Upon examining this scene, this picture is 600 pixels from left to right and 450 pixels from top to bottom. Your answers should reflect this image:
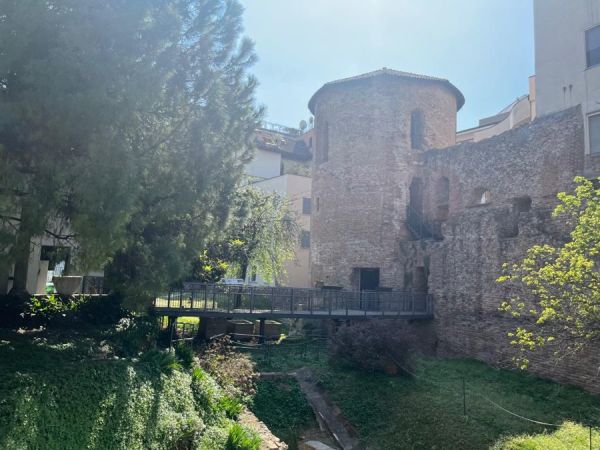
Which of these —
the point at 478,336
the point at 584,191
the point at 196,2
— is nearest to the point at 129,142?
the point at 196,2

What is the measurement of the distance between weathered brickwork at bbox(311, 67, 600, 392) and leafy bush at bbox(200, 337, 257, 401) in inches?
300

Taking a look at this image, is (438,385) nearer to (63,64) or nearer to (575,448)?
(575,448)

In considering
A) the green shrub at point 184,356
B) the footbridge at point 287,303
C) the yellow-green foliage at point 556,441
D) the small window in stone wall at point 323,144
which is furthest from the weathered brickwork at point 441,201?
the green shrub at point 184,356

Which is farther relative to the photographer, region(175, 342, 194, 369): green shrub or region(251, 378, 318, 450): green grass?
region(251, 378, 318, 450): green grass

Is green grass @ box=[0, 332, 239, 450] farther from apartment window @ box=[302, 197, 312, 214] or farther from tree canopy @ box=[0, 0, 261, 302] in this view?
apartment window @ box=[302, 197, 312, 214]

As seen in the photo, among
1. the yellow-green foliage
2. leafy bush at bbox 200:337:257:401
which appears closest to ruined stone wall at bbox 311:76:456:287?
leafy bush at bbox 200:337:257:401

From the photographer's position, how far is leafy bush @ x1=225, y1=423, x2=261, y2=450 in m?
7.44

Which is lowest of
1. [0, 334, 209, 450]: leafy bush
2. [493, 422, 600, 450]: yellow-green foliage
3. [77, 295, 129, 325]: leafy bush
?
[493, 422, 600, 450]: yellow-green foliage

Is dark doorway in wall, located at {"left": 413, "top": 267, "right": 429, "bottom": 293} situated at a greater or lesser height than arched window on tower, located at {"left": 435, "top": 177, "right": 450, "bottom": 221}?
lesser

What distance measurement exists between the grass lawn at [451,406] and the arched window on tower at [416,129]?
10524mm

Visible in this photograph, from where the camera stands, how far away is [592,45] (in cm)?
1355

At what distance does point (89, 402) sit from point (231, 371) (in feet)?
17.4

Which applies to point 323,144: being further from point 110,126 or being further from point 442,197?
point 110,126

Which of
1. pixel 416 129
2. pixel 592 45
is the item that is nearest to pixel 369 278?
pixel 416 129
